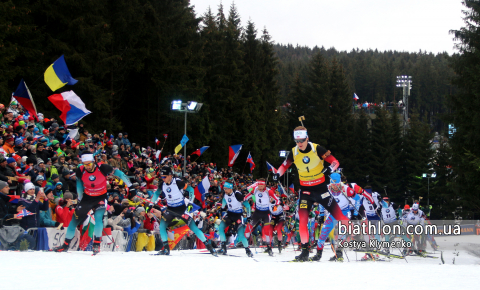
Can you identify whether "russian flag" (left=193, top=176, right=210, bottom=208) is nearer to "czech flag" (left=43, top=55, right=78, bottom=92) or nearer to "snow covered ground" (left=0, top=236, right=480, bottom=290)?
"czech flag" (left=43, top=55, right=78, bottom=92)

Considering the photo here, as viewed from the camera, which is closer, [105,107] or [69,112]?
[69,112]

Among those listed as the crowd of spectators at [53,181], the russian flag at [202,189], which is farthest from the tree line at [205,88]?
the russian flag at [202,189]

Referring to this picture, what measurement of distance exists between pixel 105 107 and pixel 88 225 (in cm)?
1851

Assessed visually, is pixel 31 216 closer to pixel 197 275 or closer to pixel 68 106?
pixel 197 275

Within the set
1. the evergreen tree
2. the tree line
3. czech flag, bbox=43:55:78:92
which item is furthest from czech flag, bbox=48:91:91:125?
the evergreen tree

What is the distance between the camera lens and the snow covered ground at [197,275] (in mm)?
6680

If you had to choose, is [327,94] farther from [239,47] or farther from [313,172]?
[313,172]

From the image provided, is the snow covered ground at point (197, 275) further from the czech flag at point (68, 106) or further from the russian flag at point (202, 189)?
the czech flag at point (68, 106)

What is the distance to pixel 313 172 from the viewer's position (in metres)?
10.1

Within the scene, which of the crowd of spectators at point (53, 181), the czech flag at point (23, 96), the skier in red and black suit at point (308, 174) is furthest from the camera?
the czech flag at point (23, 96)

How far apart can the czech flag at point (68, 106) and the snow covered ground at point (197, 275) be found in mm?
10155

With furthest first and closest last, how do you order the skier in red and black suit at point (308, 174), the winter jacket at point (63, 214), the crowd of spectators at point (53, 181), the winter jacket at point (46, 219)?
the winter jacket at point (63, 214) → the winter jacket at point (46, 219) → the crowd of spectators at point (53, 181) → the skier in red and black suit at point (308, 174)

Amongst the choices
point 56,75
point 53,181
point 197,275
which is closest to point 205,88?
point 56,75

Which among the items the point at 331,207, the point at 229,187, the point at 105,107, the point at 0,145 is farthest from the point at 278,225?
the point at 105,107
